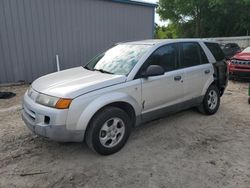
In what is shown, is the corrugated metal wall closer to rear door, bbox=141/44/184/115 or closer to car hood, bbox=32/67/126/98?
car hood, bbox=32/67/126/98

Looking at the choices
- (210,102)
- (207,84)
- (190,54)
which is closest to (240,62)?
(210,102)

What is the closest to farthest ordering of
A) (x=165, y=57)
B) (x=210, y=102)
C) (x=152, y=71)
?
(x=152, y=71) < (x=165, y=57) < (x=210, y=102)

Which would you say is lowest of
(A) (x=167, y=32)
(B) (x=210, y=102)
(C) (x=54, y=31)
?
(B) (x=210, y=102)

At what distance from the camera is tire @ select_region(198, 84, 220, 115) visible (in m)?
5.16

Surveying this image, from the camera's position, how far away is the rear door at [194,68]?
4.61 metres

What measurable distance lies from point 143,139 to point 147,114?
18.3 inches

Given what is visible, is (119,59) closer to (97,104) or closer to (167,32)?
(97,104)

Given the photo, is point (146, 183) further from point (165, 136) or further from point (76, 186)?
point (165, 136)

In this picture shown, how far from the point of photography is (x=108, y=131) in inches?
140

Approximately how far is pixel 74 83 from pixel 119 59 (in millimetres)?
1040

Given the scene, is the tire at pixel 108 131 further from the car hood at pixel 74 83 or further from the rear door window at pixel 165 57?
the rear door window at pixel 165 57

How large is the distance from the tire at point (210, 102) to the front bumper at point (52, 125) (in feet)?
9.72

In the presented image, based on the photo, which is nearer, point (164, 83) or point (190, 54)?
point (164, 83)

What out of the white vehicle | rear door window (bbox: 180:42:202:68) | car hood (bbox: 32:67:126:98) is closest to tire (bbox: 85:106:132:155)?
the white vehicle
